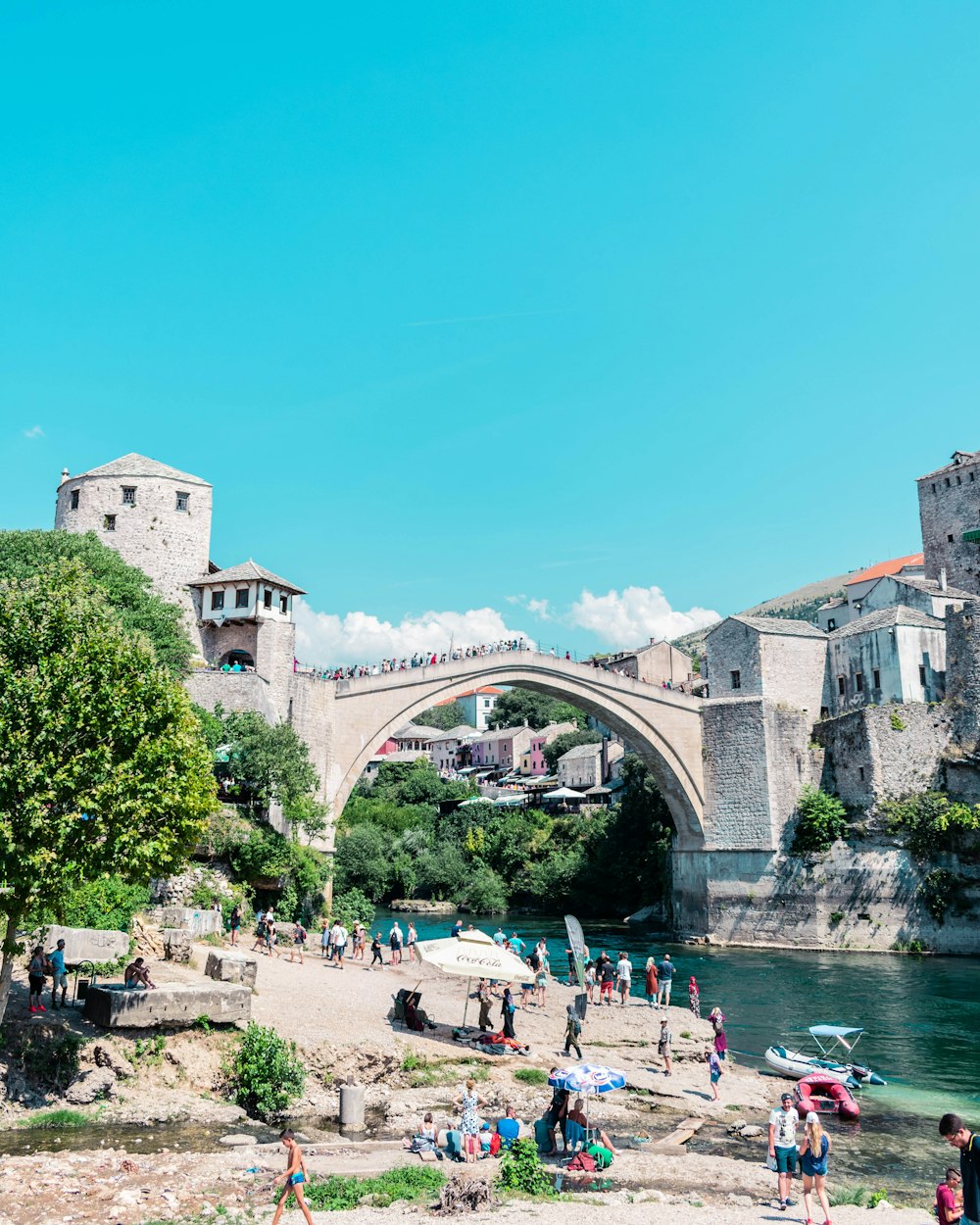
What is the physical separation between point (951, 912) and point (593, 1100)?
25003 millimetres

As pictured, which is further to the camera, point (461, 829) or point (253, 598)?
point (461, 829)

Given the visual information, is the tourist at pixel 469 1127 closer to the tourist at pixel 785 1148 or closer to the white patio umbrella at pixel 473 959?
the tourist at pixel 785 1148

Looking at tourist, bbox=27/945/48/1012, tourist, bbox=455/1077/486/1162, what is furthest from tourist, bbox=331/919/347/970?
tourist, bbox=455/1077/486/1162

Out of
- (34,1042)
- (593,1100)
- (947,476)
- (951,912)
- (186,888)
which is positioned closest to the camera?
(34,1042)

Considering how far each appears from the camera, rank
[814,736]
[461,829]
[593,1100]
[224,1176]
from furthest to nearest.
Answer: [461,829]
[814,736]
[593,1100]
[224,1176]

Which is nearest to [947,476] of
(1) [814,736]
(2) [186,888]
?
(1) [814,736]

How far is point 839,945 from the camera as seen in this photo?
120ft

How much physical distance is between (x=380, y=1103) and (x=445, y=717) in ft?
373

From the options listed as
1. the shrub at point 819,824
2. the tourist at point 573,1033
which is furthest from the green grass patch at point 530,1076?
the shrub at point 819,824

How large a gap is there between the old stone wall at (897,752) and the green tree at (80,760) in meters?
29.6

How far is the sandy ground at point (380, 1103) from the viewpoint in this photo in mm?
10320

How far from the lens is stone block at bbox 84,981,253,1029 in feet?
48.8

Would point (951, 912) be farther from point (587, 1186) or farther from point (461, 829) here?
point (461, 829)

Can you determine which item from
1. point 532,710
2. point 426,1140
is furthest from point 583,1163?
point 532,710
